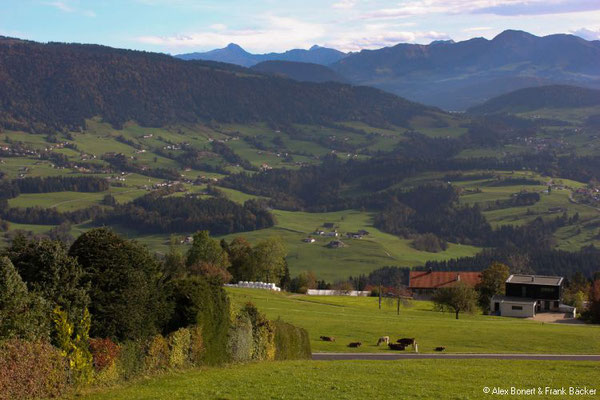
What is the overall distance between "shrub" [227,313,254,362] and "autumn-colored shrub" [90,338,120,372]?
35.2ft

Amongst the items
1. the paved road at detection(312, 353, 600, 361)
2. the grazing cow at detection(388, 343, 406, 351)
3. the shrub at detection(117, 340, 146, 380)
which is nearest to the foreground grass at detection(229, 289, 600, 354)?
the grazing cow at detection(388, 343, 406, 351)

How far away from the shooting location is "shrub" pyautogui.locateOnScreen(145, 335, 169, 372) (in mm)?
32281

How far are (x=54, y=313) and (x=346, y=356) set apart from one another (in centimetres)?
2833

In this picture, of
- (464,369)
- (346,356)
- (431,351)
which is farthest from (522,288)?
(464,369)

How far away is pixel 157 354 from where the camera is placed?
3303 centimetres

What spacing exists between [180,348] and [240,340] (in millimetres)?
6316

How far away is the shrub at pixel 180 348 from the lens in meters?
34.0

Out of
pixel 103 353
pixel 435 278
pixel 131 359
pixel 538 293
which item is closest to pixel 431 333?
pixel 131 359

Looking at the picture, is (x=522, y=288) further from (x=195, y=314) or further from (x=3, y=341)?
(x=3, y=341)

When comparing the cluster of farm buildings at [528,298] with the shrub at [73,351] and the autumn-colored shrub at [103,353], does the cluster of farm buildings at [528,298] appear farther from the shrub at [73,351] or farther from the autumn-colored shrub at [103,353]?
the shrub at [73,351]

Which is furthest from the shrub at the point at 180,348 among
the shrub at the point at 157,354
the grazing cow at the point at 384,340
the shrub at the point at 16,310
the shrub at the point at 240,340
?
the grazing cow at the point at 384,340

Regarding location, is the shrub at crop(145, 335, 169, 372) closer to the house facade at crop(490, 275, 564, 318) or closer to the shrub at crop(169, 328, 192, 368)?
the shrub at crop(169, 328, 192, 368)

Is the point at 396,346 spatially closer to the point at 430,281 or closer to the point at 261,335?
the point at 261,335

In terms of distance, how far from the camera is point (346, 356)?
51.8m
